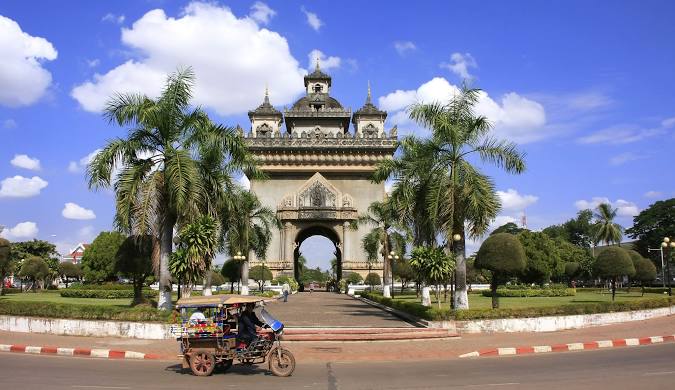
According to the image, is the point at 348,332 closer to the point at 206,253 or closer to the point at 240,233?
the point at 206,253

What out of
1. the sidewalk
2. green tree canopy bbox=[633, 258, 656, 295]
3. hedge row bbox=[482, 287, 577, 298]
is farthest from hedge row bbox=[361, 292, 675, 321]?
hedge row bbox=[482, 287, 577, 298]

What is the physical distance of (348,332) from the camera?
18.9 metres

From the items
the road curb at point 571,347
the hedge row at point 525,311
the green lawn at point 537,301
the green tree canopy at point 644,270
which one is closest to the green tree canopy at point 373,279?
the green lawn at point 537,301

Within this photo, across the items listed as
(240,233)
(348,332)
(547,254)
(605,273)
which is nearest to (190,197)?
(348,332)

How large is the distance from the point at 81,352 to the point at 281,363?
6380mm

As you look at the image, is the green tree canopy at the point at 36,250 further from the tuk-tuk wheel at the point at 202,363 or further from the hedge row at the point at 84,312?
the tuk-tuk wheel at the point at 202,363

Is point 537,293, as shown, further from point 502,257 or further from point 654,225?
point 654,225

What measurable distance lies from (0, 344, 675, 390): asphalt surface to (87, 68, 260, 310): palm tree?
591cm

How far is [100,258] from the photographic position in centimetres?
4956

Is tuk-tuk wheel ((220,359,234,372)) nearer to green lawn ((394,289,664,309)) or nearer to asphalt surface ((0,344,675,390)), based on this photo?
asphalt surface ((0,344,675,390))

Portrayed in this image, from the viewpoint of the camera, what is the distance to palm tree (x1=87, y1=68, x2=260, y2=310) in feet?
62.2

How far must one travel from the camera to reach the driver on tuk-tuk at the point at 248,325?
12109mm

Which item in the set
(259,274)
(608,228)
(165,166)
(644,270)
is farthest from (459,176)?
(608,228)

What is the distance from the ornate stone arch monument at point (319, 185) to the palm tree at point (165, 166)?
3968 cm
